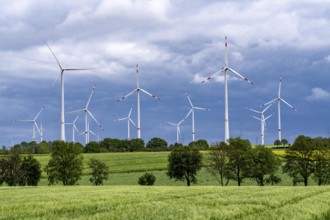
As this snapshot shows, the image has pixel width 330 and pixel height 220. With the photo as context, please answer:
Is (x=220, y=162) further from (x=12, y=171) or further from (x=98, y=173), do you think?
(x=12, y=171)

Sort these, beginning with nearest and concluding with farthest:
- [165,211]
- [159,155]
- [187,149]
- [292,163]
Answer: [165,211], [292,163], [187,149], [159,155]

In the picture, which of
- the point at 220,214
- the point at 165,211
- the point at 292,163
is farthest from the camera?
the point at 292,163

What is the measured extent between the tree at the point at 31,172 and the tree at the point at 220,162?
49.3m

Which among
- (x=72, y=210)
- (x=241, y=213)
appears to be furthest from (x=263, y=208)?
(x=72, y=210)

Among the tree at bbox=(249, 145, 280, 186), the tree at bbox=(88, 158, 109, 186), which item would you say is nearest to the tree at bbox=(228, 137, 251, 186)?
the tree at bbox=(249, 145, 280, 186)

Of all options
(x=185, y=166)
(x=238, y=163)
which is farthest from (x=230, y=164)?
(x=185, y=166)

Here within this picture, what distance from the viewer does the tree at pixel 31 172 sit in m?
128

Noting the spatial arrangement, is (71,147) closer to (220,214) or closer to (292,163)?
(292,163)

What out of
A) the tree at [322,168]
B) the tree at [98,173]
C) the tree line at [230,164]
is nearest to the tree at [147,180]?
the tree line at [230,164]

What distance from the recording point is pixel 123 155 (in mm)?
193875

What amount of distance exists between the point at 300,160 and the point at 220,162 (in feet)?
65.8

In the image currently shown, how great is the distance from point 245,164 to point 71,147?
45.5 meters

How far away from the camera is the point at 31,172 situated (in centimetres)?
12912

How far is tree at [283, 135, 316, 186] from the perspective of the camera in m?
112
